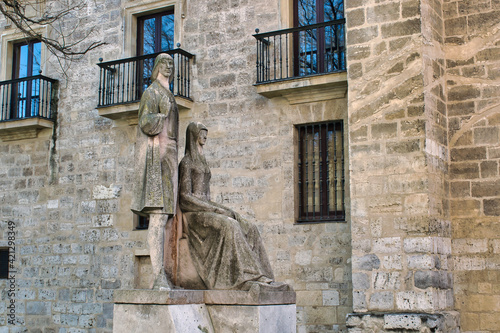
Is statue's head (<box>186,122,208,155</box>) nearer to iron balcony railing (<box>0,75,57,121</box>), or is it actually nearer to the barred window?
the barred window

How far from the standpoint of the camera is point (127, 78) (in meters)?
13.3

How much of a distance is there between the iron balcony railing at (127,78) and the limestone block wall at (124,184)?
0.74 feet

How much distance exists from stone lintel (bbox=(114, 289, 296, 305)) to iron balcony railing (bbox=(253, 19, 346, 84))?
6.12m

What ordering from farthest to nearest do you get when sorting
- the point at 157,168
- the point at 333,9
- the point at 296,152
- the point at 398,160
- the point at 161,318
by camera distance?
the point at 333,9, the point at 296,152, the point at 398,160, the point at 157,168, the point at 161,318

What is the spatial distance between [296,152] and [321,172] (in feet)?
1.73

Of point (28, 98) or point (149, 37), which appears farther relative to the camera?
point (28, 98)

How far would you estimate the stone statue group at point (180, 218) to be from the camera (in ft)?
20.1

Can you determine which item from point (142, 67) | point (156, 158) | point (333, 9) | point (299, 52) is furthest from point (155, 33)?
point (156, 158)

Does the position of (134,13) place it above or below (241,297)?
above

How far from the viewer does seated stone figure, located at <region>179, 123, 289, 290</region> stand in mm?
6102

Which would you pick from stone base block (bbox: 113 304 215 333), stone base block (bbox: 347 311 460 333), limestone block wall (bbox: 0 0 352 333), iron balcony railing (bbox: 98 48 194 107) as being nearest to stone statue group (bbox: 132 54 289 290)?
stone base block (bbox: 113 304 215 333)

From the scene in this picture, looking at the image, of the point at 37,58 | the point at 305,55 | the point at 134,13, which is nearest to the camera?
the point at 305,55

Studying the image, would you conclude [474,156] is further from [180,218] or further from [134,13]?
[134,13]

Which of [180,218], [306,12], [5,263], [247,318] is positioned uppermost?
[306,12]
